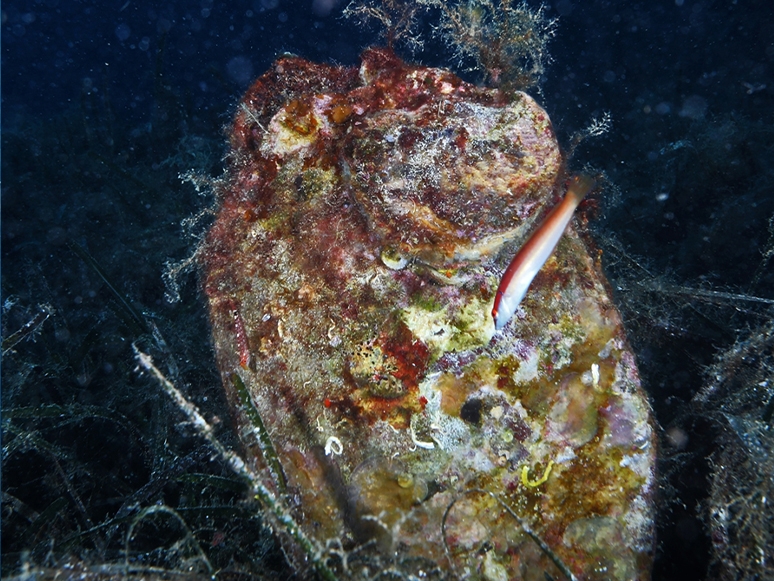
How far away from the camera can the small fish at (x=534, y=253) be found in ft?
5.19

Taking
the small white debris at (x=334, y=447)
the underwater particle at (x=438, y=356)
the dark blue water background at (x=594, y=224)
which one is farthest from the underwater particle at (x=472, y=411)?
the dark blue water background at (x=594, y=224)

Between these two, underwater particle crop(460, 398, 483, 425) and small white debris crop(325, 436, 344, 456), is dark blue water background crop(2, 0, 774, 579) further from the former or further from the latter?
small white debris crop(325, 436, 344, 456)

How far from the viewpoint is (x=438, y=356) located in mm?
2248

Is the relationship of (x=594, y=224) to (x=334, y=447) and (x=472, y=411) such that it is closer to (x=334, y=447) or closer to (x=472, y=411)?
(x=472, y=411)

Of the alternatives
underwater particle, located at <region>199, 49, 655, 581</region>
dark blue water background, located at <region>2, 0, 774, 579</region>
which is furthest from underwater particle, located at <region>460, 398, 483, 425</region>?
dark blue water background, located at <region>2, 0, 774, 579</region>

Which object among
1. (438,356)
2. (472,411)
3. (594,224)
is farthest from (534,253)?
(594,224)

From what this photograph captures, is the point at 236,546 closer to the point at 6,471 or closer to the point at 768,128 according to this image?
the point at 6,471

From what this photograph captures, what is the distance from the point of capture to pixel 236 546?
8.57 ft

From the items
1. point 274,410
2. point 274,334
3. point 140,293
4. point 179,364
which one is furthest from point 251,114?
point 140,293

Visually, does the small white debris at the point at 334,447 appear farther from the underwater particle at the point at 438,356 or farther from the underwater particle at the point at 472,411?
the underwater particle at the point at 472,411

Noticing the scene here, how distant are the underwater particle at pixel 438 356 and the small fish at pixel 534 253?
2.09 ft

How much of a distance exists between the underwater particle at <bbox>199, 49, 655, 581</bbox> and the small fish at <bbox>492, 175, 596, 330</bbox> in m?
0.64

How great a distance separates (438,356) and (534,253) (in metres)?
0.89

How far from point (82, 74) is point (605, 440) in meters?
41.3
